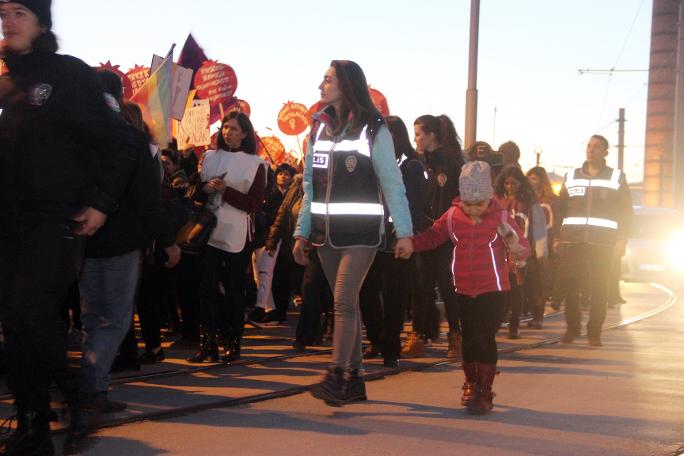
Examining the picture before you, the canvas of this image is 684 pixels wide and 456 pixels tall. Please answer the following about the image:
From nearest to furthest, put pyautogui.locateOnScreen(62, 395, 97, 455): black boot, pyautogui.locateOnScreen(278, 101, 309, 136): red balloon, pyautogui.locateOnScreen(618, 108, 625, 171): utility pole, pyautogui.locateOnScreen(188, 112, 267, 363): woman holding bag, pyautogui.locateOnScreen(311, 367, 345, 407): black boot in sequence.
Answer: pyautogui.locateOnScreen(62, 395, 97, 455): black boot < pyautogui.locateOnScreen(311, 367, 345, 407): black boot < pyautogui.locateOnScreen(188, 112, 267, 363): woman holding bag < pyautogui.locateOnScreen(278, 101, 309, 136): red balloon < pyautogui.locateOnScreen(618, 108, 625, 171): utility pole

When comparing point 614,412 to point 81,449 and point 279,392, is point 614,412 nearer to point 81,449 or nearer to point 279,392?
point 279,392

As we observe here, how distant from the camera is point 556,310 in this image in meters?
17.5

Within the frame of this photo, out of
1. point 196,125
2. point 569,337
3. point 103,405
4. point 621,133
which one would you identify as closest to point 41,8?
point 103,405

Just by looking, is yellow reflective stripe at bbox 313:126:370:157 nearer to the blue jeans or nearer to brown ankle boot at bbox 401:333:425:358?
the blue jeans

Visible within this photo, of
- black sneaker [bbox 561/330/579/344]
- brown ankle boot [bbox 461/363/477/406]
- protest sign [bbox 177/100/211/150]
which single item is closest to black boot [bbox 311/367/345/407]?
brown ankle boot [bbox 461/363/477/406]

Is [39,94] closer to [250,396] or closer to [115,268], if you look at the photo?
[115,268]

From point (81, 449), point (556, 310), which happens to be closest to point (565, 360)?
point (81, 449)

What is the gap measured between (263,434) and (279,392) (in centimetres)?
140

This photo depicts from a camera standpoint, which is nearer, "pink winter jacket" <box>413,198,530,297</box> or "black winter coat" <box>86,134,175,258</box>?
"black winter coat" <box>86,134,175,258</box>

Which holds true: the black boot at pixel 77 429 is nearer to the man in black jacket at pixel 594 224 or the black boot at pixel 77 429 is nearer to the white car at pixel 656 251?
the man in black jacket at pixel 594 224

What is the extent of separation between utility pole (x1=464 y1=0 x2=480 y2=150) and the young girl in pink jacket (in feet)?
32.0

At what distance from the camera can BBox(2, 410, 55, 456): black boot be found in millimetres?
5305

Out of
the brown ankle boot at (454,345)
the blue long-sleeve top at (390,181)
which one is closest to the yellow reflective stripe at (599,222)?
the brown ankle boot at (454,345)

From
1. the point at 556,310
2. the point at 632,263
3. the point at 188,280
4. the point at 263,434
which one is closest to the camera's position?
the point at 263,434
